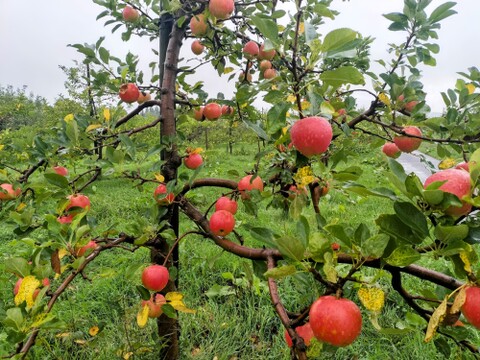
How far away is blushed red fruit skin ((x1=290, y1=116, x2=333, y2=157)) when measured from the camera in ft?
2.43

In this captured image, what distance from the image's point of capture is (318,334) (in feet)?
1.89

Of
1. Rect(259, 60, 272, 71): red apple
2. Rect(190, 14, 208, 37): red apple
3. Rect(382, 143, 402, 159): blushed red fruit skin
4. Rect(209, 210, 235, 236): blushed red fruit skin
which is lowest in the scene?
Rect(209, 210, 235, 236): blushed red fruit skin

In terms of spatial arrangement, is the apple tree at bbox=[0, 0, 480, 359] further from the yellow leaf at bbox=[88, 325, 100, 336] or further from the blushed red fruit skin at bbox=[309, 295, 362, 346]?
the yellow leaf at bbox=[88, 325, 100, 336]

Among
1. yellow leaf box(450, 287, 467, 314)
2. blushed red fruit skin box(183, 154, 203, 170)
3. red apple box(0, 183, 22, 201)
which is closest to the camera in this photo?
yellow leaf box(450, 287, 467, 314)

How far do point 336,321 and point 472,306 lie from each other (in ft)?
0.65

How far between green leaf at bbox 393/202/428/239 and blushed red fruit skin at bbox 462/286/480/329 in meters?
0.11

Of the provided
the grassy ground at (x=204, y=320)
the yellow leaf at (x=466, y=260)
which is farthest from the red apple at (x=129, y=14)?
the yellow leaf at (x=466, y=260)

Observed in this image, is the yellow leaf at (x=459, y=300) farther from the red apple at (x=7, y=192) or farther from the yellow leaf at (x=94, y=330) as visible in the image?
the red apple at (x=7, y=192)

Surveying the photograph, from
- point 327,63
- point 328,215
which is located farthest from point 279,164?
point 328,215

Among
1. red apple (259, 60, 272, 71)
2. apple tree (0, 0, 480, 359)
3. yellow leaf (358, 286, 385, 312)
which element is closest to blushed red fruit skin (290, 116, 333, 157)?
apple tree (0, 0, 480, 359)

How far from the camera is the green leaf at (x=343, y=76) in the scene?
0.65 meters

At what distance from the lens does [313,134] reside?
0.74 m

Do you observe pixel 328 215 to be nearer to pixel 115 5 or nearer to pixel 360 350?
pixel 360 350

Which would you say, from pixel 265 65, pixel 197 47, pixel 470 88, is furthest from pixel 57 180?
pixel 470 88
